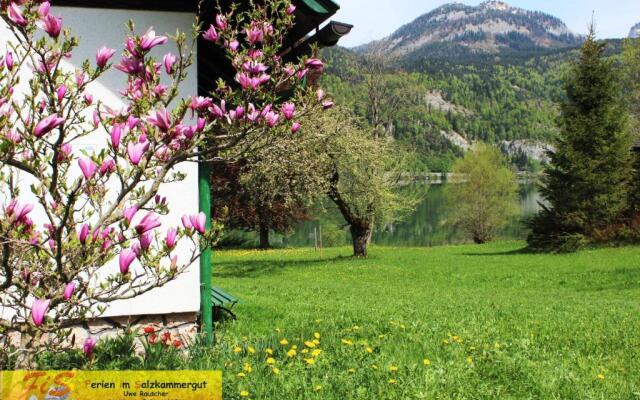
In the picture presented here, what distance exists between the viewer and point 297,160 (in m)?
22.3

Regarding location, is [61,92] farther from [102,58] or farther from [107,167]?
[107,167]

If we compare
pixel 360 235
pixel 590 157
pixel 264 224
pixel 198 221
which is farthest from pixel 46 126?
pixel 264 224

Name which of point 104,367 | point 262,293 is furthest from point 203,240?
point 262,293

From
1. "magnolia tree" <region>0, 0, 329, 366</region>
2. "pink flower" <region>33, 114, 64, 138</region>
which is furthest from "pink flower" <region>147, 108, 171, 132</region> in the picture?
"pink flower" <region>33, 114, 64, 138</region>

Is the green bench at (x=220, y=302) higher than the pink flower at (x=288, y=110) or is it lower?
lower

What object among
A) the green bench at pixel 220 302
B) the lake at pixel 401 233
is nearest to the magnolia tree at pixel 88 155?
the green bench at pixel 220 302

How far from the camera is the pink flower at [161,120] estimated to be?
10.2 feet

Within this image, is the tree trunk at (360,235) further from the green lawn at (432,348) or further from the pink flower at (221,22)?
the pink flower at (221,22)

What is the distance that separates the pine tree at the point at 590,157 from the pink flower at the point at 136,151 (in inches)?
1087

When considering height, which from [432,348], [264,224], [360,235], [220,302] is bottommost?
[432,348]

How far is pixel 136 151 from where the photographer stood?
3023mm

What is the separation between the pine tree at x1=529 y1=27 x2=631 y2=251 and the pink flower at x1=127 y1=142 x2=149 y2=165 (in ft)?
90.6

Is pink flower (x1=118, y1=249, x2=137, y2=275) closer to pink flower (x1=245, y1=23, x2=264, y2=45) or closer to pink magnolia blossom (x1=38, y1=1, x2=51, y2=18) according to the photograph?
pink magnolia blossom (x1=38, y1=1, x2=51, y2=18)

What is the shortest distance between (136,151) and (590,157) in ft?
93.7
